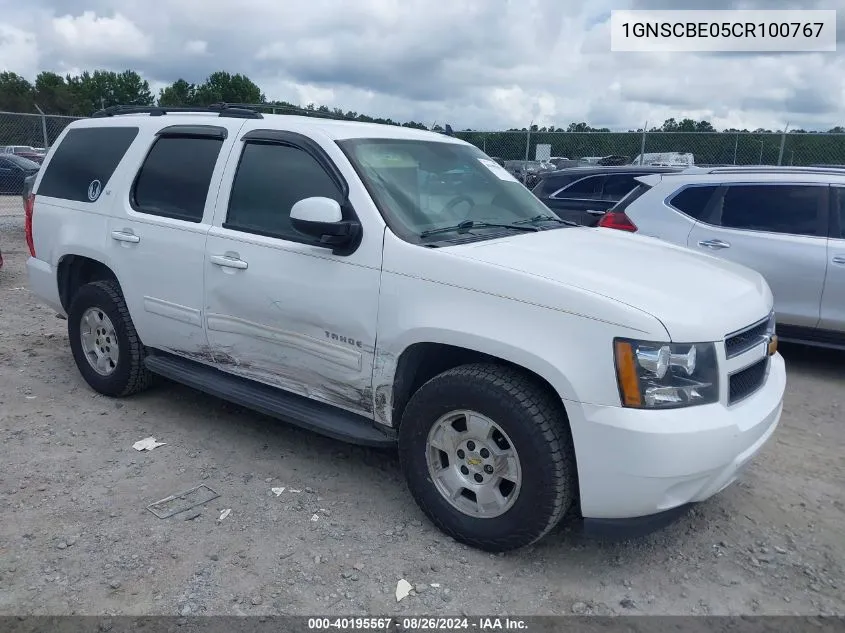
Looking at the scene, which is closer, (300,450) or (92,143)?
(300,450)

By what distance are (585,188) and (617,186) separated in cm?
40

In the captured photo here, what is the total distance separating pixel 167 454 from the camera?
4328 mm

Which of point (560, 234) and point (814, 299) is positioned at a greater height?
point (560, 234)

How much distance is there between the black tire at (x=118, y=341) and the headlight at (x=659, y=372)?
133 inches

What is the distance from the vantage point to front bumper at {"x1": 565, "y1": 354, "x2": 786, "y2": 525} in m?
2.83

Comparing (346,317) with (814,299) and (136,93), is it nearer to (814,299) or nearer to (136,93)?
(814,299)

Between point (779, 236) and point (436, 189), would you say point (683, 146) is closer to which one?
point (779, 236)

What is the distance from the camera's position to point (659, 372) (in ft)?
9.34

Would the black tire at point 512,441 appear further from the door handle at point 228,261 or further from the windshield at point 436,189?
the door handle at point 228,261

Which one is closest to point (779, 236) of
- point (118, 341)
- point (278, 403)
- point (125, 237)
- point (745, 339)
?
point (745, 339)

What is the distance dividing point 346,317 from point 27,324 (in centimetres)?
501

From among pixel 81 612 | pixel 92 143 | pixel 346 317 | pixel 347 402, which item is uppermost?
pixel 92 143

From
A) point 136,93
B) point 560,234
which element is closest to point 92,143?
point 560,234

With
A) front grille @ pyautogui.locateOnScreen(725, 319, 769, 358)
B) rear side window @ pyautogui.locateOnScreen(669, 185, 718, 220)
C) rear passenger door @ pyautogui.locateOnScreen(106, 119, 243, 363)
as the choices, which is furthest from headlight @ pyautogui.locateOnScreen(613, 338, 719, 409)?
rear side window @ pyautogui.locateOnScreen(669, 185, 718, 220)
